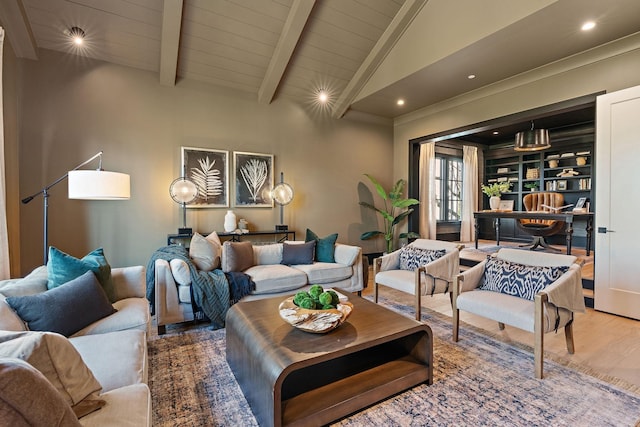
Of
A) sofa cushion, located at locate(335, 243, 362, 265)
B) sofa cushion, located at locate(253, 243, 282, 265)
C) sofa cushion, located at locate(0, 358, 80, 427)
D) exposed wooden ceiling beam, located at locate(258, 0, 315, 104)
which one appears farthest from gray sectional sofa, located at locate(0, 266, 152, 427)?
exposed wooden ceiling beam, located at locate(258, 0, 315, 104)

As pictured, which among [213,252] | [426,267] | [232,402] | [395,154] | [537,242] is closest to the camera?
[232,402]

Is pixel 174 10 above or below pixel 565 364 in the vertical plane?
above

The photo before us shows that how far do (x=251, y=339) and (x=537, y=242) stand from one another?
6140 mm

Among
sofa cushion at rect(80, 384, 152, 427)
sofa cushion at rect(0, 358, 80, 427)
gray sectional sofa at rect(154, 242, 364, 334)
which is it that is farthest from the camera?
gray sectional sofa at rect(154, 242, 364, 334)

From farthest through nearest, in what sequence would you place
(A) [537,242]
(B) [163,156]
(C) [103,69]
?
(A) [537,242], (B) [163,156], (C) [103,69]

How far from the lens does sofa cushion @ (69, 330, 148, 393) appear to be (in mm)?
1433

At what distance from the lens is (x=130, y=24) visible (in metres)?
3.54

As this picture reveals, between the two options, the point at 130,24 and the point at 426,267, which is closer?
the point at 426,267

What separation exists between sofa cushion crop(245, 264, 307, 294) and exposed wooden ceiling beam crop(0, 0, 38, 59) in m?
3.40

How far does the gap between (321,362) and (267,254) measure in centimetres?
228

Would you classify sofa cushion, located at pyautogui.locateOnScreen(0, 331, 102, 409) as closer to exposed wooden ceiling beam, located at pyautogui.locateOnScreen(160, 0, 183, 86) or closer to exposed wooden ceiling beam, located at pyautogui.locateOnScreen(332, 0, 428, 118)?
exposed wooden ceiling beam, located at pyautogui.locateOnScreen(160, 0, 183, 86)

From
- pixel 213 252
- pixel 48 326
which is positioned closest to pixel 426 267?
pixel 213 252

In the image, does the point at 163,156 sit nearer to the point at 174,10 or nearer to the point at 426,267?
the point at 174,10

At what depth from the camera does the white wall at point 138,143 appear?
11.8ft
